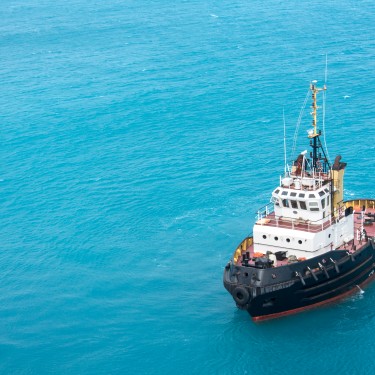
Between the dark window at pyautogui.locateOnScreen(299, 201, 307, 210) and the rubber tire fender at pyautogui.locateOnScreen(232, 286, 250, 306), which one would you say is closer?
the rubber tire fender at pyautogui.locateOnScreen(232, 286, 250, 306)

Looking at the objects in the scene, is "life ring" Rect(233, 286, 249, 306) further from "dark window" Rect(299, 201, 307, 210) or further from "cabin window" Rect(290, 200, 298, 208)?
"dark window" Rect(299, 201, 307, 210)

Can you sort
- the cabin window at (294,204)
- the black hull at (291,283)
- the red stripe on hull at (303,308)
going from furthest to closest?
1. the cabin window at (294,204)
2. the red stripe on hull at (303,308)
3. the black hull at (291,283)

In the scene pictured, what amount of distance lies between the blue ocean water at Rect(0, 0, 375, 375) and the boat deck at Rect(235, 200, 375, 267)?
13.0ft

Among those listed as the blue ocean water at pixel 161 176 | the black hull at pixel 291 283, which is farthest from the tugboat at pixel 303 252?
the blue ocean water at pixel 161 176

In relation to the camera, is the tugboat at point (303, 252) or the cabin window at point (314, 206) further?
the cabin window at point (314, 206)

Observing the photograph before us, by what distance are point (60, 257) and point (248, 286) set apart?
2258 centimetres

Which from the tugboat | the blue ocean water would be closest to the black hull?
the tugboat

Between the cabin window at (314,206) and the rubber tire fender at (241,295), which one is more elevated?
the cabin window at (314,206)

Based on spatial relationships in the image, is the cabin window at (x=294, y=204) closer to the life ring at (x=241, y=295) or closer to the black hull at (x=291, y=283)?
the black hull at (x=291, y=283)

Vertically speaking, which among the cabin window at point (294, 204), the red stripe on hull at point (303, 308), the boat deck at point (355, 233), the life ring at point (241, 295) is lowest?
the red stripe on hull at point (303, 308)

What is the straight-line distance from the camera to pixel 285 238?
61344 millimetres

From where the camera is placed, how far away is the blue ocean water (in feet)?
192

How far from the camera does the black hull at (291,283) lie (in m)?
58.1

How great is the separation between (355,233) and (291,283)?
35.3 feet
